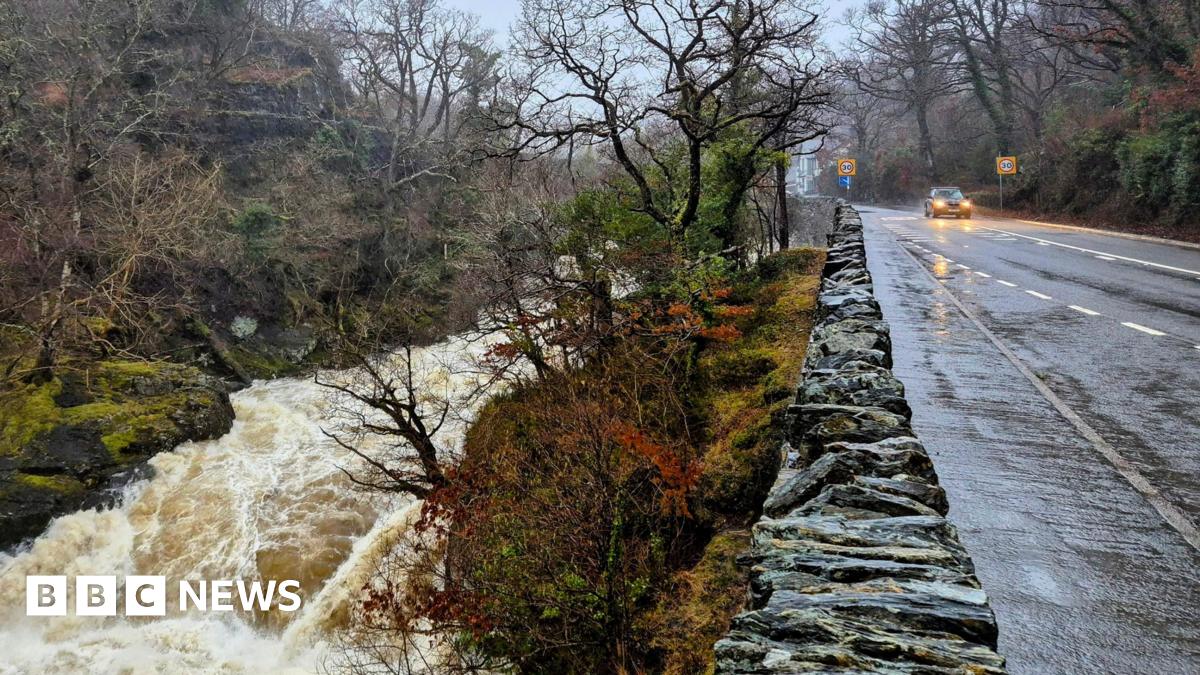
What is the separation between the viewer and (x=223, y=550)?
1422 centimetres

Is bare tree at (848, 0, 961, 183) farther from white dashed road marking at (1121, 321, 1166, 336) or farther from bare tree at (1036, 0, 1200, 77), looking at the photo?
white dashed road marking at (1121, 321, 1166, 336)

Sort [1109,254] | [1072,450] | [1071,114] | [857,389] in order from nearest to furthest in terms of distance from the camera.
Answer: [857,389] → [1072,450] → [1109,254] → [1071,114]

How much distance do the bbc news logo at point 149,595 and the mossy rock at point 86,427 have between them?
5.56 feet

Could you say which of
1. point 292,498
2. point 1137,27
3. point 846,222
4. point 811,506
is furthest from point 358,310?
point 1137,27

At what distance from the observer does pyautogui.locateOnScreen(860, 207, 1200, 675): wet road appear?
13.5ft

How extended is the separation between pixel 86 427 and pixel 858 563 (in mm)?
19385

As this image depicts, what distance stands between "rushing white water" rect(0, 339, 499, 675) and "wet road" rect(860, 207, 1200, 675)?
36.7 ft

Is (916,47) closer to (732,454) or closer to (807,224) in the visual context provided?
(807,224)

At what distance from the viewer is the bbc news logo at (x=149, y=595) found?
12.8 meters

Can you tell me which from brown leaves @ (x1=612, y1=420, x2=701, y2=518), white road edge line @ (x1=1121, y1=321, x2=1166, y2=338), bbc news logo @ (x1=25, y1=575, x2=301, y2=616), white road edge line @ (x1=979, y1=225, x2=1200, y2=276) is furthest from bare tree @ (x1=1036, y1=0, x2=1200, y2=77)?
bbc news logo @ (x1=25, y1=575, x2=301, y2=616)

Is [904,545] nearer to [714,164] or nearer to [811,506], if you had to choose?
[811,506]

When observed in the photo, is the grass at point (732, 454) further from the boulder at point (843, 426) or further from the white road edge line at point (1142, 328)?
the white road edge line at point (1142, 328)

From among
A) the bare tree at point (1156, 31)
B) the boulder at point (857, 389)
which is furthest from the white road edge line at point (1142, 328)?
the bare tree at point (1156, 31)

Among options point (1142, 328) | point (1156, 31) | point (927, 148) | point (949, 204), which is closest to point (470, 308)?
point (1142, 328)
